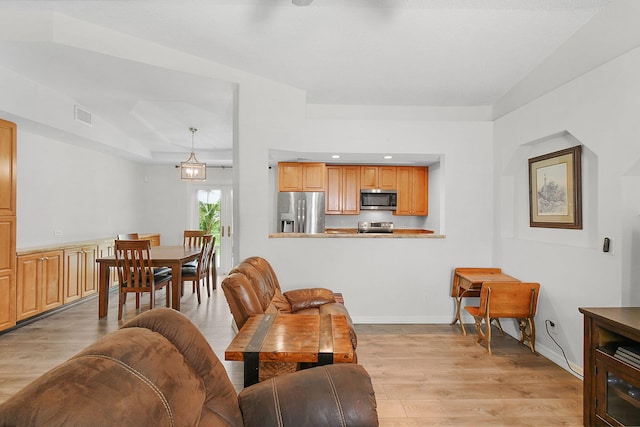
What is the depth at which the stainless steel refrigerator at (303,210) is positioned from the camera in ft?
19.9

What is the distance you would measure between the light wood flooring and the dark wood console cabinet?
0.27m

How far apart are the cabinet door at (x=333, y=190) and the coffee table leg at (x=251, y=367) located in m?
4.69

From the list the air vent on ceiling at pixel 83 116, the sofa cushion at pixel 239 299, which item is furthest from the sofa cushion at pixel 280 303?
the air vent on ceiling at pixel 83 116

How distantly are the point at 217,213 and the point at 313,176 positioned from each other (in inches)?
116

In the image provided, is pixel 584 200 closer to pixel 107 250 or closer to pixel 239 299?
pixel 239 299

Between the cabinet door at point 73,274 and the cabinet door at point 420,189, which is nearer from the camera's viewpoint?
the cabinet door at point 73,274

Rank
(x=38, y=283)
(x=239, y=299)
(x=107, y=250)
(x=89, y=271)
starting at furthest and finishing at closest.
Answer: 1. (x=107, y=250)
2. (x=89, y=271)
3. (x=38, y=283)
4. (x=239, y=299)

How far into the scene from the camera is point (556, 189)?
11.1ft

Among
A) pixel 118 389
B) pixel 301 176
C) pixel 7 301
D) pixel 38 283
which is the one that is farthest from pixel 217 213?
pixel 118 389

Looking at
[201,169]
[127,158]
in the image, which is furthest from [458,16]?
[127,158]

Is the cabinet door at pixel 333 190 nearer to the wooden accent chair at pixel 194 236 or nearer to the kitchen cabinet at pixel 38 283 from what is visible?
the wooden accent chair at pixel 194 236

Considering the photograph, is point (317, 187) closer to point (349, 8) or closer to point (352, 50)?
point (352, 50)

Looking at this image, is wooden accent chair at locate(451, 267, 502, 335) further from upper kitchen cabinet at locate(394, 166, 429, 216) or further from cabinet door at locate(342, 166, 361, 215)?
cabinet door at locate(342, 166, 361, 215)

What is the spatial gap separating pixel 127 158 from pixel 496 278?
22.4 ft
